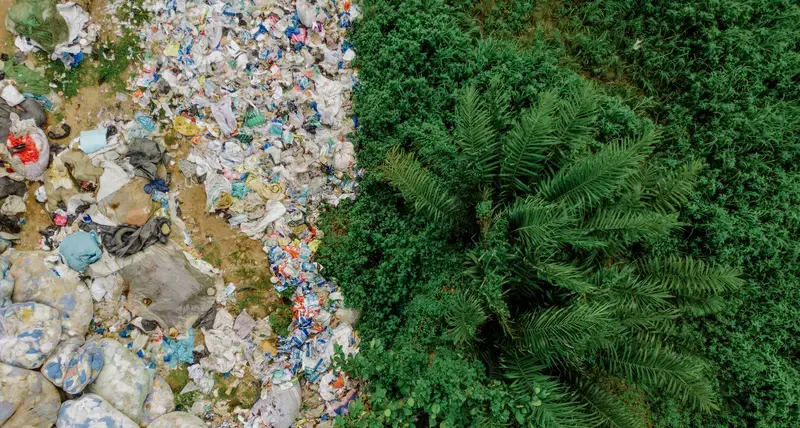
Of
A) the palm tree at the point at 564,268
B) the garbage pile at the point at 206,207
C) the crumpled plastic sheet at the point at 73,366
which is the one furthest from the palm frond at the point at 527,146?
the crumpled plastic sheet at the point at 73,366

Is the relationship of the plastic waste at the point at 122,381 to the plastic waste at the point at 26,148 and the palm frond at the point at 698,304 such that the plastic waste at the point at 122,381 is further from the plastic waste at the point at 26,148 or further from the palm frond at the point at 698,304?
the palm frond at the point at 698,304

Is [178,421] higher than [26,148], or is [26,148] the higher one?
[26,148]

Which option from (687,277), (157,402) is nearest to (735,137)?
(687,277)

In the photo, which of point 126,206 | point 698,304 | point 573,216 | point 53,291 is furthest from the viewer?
point 126,206

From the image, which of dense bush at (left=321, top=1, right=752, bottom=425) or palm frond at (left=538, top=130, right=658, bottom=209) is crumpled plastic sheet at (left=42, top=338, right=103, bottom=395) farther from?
palm frond at (left=538, top=130, right=658, bottom=209)

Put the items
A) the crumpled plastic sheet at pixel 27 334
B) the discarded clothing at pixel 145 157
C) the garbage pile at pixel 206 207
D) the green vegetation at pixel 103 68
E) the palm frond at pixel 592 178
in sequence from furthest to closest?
the green vegetation at pixel 103 68 < the discarded clothing at pixel 145 157 < the garbage pile at pixel 206 207 < the crumpled plastic sheet at pixel 27 334 < the palm frond at pixel 592 178

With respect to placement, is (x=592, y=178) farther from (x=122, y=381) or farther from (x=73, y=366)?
(x=73, y=366)

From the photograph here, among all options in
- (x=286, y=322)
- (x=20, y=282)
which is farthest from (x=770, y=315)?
(x=20, y=282)
